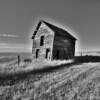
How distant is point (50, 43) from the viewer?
2347 cm

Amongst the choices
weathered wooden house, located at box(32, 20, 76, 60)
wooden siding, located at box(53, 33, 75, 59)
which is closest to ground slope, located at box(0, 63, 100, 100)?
weathered wooden house, located at box(32, 20, 76, 60)

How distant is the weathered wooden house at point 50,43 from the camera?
23.4 meters

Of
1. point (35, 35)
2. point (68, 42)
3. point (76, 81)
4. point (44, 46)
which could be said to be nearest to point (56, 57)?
point (44, 46)

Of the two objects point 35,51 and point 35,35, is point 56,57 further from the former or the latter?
point 35,35

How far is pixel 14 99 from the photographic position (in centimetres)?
658

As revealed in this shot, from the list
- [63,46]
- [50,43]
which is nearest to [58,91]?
[50,43]

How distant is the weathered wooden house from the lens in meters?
23.4

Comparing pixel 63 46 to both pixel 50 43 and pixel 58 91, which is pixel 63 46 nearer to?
pixel 50 43

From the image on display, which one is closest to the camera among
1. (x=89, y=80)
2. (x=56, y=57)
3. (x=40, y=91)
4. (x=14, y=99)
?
(x=14, y=99)

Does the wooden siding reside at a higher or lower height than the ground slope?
higher

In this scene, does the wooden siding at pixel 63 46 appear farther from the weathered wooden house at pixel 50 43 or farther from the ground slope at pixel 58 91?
the ground slope at pixel 58 91

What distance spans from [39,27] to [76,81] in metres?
19.7

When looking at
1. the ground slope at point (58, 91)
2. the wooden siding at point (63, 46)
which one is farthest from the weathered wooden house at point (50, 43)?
the ground slope at point (58, 91)

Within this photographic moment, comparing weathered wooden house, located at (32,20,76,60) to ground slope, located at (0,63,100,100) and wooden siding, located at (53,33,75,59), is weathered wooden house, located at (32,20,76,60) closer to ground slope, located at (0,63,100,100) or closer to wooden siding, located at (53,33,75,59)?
wooden siding, located at (53,33,75,59)
